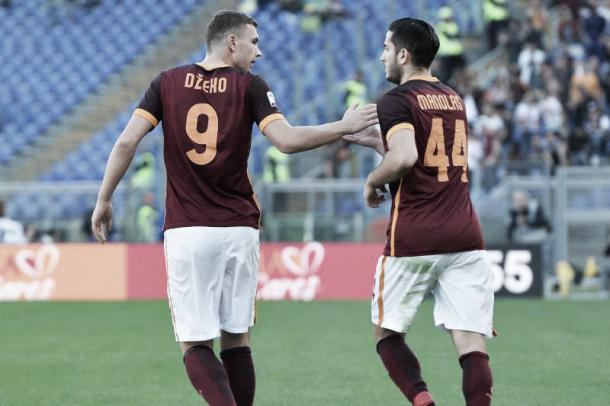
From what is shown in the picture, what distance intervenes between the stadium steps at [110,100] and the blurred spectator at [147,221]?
18.2 ft

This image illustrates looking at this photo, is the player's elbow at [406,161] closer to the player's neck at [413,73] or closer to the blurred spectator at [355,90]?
the player's neck at [413,73]

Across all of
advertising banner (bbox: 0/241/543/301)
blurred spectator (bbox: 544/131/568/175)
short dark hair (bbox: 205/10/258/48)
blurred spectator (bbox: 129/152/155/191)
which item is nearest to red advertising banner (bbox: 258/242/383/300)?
advertising banner (bbox: 0/241/543/301)

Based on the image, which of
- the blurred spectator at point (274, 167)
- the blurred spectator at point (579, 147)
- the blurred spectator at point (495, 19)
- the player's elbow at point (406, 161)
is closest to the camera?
the player's elbow at point (406, 161)

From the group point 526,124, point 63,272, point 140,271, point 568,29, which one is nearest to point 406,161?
point 140,271

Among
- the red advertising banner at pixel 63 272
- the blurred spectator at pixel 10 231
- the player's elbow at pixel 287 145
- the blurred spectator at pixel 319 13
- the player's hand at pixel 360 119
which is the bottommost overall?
the red advertising banner at pixel 63 272

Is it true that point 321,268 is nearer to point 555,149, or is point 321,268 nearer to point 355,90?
point 355,90

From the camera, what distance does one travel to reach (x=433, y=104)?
651cm

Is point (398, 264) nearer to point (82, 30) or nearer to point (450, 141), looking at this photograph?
point (450, 141)

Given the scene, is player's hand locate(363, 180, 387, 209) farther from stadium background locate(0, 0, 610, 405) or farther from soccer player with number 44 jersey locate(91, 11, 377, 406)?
stadium background locate(0, 0, 610, 405)

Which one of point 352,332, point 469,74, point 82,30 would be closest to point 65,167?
point 82,30

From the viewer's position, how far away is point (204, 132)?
21.4ft

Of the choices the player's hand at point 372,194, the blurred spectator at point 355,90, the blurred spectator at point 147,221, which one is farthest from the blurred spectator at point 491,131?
the player's hand at point 372,194

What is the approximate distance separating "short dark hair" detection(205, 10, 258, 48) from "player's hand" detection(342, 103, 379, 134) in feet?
2.44

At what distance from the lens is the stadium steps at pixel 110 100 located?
24406 mm
